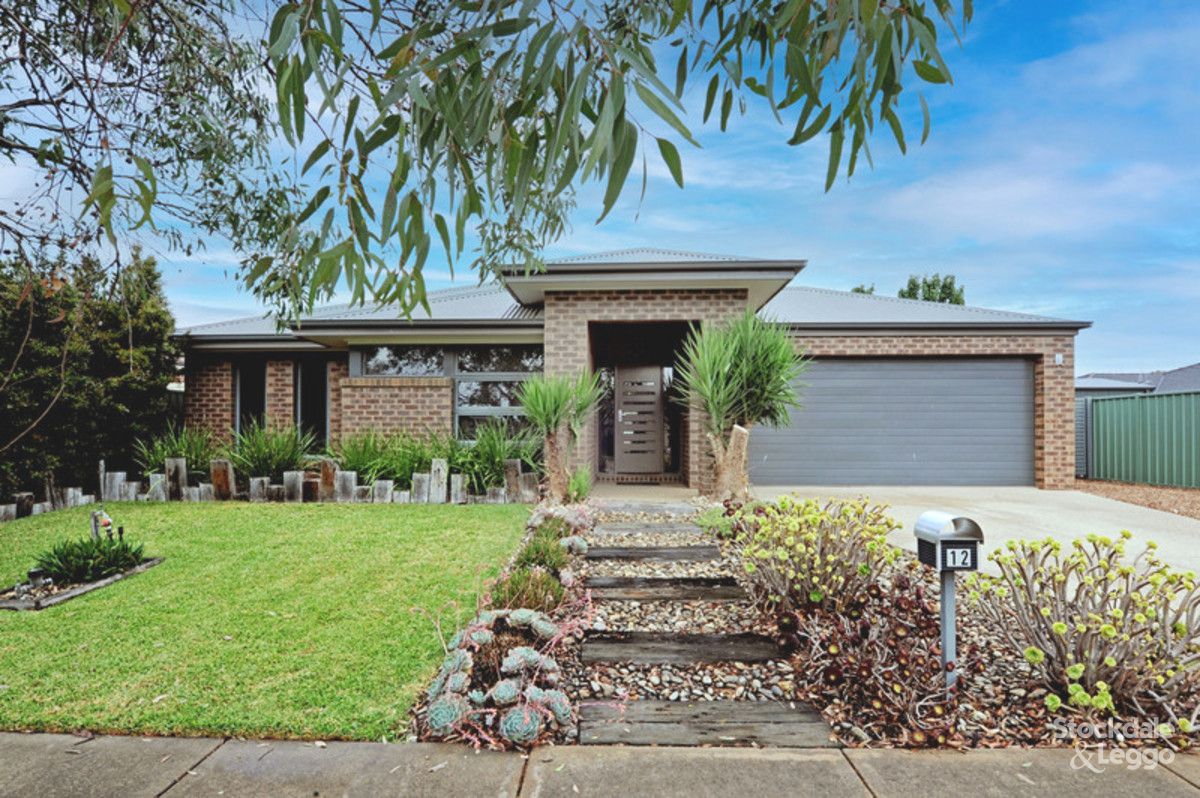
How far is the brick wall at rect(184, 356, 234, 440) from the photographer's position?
11898mm

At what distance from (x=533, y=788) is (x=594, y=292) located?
7144mm

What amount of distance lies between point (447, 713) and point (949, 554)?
89.0 inches

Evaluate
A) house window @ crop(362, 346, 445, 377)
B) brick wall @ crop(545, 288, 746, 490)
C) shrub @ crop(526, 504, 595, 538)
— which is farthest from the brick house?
shrub @ crop(526, 504, 595, 538)

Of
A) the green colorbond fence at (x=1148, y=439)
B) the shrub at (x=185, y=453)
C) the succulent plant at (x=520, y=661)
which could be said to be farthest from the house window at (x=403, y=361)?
the green colorbond fence at (x=1148, y=439)

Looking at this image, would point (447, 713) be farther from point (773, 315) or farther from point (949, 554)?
point (773, 315)

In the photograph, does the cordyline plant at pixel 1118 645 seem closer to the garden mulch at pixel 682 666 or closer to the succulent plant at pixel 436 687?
the garden mulch at pixel 682 666

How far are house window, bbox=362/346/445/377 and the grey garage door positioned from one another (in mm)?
6128

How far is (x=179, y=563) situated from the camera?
527 cm

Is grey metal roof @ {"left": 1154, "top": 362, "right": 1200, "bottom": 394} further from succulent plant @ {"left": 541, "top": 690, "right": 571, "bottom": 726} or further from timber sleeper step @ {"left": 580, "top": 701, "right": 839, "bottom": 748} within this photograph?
succulent plant @ {"left": 541, "top": 690, "right": 571, "bottom": 726}

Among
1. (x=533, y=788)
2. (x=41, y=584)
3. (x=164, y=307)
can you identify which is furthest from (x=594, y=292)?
(x=164, y=307)

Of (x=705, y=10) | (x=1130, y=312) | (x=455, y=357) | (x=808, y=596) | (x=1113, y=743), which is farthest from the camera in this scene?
(x=1130, y=312)

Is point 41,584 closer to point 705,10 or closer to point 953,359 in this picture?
point 705,10

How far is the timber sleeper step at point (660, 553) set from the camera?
4988 mm

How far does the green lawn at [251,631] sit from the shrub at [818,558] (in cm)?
196
